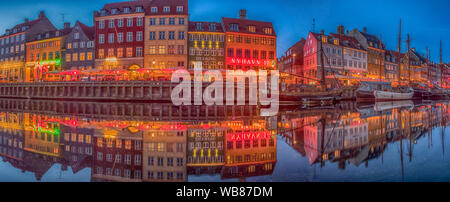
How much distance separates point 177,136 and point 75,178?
5.02 metres

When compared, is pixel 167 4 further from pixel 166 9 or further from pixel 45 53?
pixel 45 53

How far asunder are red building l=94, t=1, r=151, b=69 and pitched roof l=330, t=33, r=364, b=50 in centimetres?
3989

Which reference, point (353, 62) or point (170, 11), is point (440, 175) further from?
point (353, 62)

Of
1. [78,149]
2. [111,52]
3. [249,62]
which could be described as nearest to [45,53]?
[111,52]

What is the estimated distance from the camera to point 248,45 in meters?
49.7

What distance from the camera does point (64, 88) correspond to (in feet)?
146

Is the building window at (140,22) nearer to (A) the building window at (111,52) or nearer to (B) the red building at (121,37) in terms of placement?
(B) the red building at (121,37)

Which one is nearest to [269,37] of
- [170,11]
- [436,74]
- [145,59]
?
[170,11]

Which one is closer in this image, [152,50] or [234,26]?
[152,50]

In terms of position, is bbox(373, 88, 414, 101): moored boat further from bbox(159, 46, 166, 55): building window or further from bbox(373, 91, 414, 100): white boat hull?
bbox(159, 46, 166, 55): building window

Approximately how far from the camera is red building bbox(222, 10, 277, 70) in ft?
160

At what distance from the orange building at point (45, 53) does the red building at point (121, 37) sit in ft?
41.7

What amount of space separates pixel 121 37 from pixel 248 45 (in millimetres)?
22616

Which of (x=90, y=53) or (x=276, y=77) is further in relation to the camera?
(x=90, y=53)
